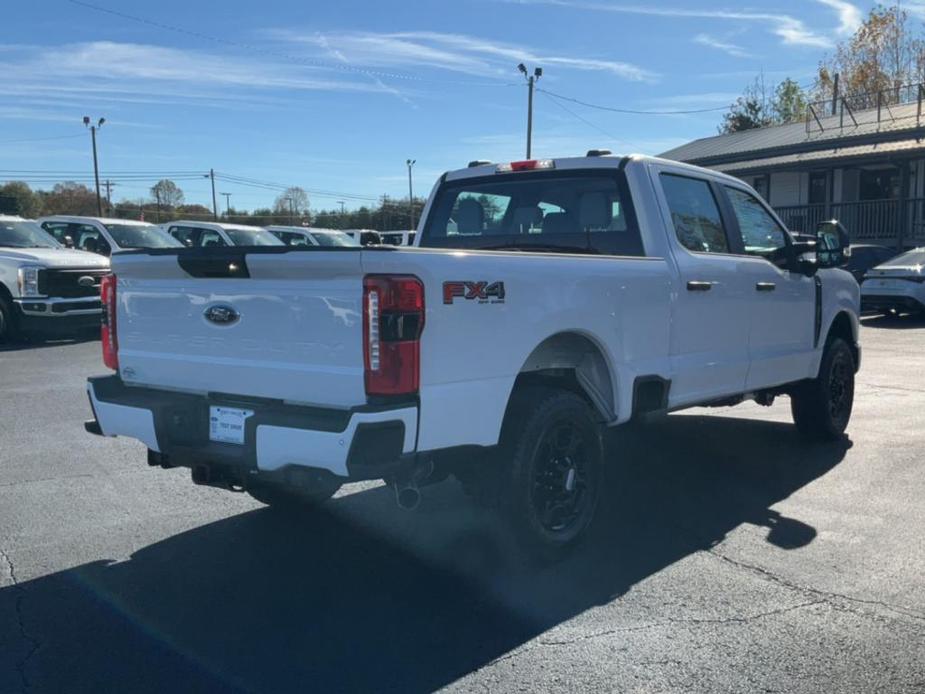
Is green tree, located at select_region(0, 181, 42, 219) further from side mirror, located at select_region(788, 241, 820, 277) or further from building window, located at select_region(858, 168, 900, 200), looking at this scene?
Result: side mirror, located at select_region(788, 241, 820, 277)

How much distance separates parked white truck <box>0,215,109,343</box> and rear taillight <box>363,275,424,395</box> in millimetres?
10886

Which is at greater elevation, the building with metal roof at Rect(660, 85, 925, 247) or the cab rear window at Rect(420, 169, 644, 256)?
the building with metal roof at Rect(660, 85, 925, 247)

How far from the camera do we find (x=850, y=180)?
99.0ft

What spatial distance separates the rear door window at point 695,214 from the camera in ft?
19.5

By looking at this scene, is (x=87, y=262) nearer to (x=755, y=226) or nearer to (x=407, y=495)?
(x=755, y=226)

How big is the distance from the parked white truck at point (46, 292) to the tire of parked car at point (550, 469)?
10504 millimetres

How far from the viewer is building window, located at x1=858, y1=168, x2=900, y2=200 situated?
29.1 m

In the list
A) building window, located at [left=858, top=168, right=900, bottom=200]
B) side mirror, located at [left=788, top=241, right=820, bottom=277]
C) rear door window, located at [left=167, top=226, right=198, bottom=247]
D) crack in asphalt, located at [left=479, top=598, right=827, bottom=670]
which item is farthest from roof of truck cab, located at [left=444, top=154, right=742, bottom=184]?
building window, located at [left=858, top=168, right=900, bottom=200]

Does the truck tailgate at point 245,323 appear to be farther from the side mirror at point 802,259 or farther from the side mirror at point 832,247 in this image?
the side mirror at point 832,247

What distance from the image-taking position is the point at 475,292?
409 cm

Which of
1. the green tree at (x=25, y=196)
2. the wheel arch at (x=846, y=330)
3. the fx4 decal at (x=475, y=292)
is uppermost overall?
the green tree at (x=25, y=196)

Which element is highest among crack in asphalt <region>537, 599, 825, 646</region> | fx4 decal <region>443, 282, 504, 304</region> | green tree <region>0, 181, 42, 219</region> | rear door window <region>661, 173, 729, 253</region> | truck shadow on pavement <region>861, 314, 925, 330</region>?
green tree <region>0, 181, 42, 219</region>

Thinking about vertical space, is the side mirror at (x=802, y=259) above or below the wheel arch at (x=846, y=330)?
above

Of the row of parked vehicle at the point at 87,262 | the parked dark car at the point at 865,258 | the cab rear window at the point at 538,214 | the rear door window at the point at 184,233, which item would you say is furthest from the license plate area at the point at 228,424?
the parked dark car at the point at 865,258
